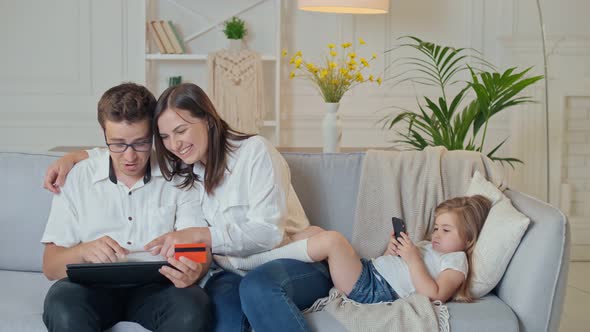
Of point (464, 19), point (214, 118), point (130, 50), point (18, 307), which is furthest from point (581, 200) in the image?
point (18, 307)

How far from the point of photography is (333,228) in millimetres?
2805

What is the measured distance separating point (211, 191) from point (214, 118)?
22 cm

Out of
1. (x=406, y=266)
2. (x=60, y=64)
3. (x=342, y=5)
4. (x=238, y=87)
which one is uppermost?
(x=342, y=5)

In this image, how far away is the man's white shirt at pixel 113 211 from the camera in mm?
2432

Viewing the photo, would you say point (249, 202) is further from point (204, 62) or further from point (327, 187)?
point (204, 62)

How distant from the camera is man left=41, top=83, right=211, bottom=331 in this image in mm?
2146

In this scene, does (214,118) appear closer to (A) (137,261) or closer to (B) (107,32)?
(A) (137,261)

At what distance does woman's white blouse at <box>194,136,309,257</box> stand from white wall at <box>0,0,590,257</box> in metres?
2.32

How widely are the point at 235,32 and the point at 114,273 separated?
258cm

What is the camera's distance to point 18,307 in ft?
7.72

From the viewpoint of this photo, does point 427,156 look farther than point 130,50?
No

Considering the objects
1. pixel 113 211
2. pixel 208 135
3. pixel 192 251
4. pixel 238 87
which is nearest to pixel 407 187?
pixel 208 135

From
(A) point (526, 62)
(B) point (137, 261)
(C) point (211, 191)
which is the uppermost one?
(A) point (526, 62)

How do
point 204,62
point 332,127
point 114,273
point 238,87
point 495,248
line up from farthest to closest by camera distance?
point 204,62 < point 238,87 < point 332,127 < point 495,248 < point 114,273
